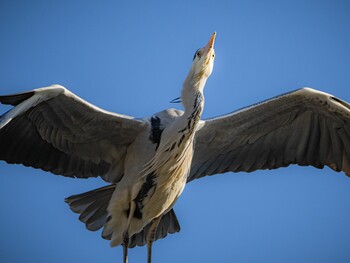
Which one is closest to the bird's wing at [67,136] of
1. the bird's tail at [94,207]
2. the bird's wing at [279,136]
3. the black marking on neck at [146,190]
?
the bird's tail at [94,207]

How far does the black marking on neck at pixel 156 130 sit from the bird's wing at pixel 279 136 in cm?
42

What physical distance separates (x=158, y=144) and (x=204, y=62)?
80 cm

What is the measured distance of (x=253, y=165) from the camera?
7.95 m

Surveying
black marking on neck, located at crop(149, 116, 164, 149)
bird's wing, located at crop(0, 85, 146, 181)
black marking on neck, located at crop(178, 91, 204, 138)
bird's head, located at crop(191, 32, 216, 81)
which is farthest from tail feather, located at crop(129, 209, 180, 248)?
bird's head, located at crop(191, 32, 216, 81)

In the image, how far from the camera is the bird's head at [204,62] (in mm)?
7352

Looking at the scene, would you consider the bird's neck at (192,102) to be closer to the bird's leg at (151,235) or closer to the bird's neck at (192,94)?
the bird's neck at (192,94)

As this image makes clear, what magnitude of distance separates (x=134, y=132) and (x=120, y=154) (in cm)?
29

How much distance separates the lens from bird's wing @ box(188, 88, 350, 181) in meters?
7.49

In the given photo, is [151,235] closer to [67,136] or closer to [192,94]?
[67,136]

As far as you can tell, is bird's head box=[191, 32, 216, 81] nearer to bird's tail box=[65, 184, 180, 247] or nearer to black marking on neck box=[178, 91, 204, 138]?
black marking on neck box=[178, 91, 204, 138]

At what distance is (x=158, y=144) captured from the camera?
734cm


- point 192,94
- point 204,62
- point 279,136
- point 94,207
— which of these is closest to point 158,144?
point 192,94

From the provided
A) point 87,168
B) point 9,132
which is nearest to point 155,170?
point 87,168

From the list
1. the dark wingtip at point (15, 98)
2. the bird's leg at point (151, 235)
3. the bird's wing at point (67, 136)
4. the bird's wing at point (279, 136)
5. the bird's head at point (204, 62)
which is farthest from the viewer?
the bird's leg at point (151, 235)
